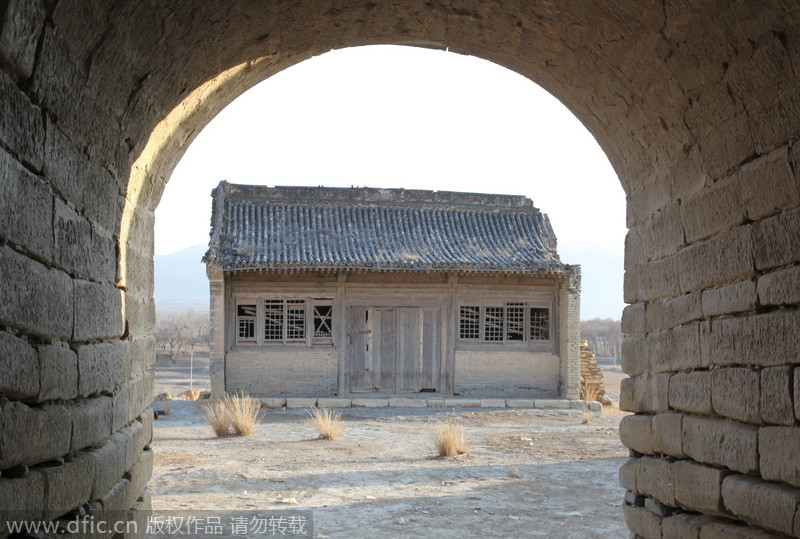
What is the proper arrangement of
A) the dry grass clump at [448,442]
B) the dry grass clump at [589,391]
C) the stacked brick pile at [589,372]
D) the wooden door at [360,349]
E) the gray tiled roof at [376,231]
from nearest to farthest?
1. the dry grass clump at [448,442]
2. the gray tiled roof at [376,231]
3. the wooden door at [360,349]
4. the dry grass clump at [589,391]
5. the stacked brick pile at [589,372]

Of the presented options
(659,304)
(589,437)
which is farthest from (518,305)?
(659,304)

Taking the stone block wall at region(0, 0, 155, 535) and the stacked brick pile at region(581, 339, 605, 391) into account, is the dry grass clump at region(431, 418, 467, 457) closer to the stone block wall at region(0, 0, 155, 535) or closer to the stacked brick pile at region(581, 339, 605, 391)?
the stone block wall at region(0, 0, 155, 535)

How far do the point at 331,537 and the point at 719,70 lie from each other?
19.6 ft

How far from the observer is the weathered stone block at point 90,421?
385 cm

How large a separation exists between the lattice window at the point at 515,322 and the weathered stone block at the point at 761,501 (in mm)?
17905

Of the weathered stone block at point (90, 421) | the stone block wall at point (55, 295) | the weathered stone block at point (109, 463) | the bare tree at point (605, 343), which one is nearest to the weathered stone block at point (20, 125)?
the stone block wall at point (55, 295)

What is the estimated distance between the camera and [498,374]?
21844 mm

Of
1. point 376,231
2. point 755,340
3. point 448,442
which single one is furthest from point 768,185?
point 376,231

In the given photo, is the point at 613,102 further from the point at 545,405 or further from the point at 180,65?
the point at 545,405

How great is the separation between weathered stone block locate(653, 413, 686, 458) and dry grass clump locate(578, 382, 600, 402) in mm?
17274

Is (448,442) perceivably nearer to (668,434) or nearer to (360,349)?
(668,434)

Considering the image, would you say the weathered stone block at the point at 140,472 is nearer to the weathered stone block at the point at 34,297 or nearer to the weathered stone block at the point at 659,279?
the weathered stone block at the point at 34,297

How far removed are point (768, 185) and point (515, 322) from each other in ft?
60.2

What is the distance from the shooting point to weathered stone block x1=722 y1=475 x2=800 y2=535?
11.9 feet
